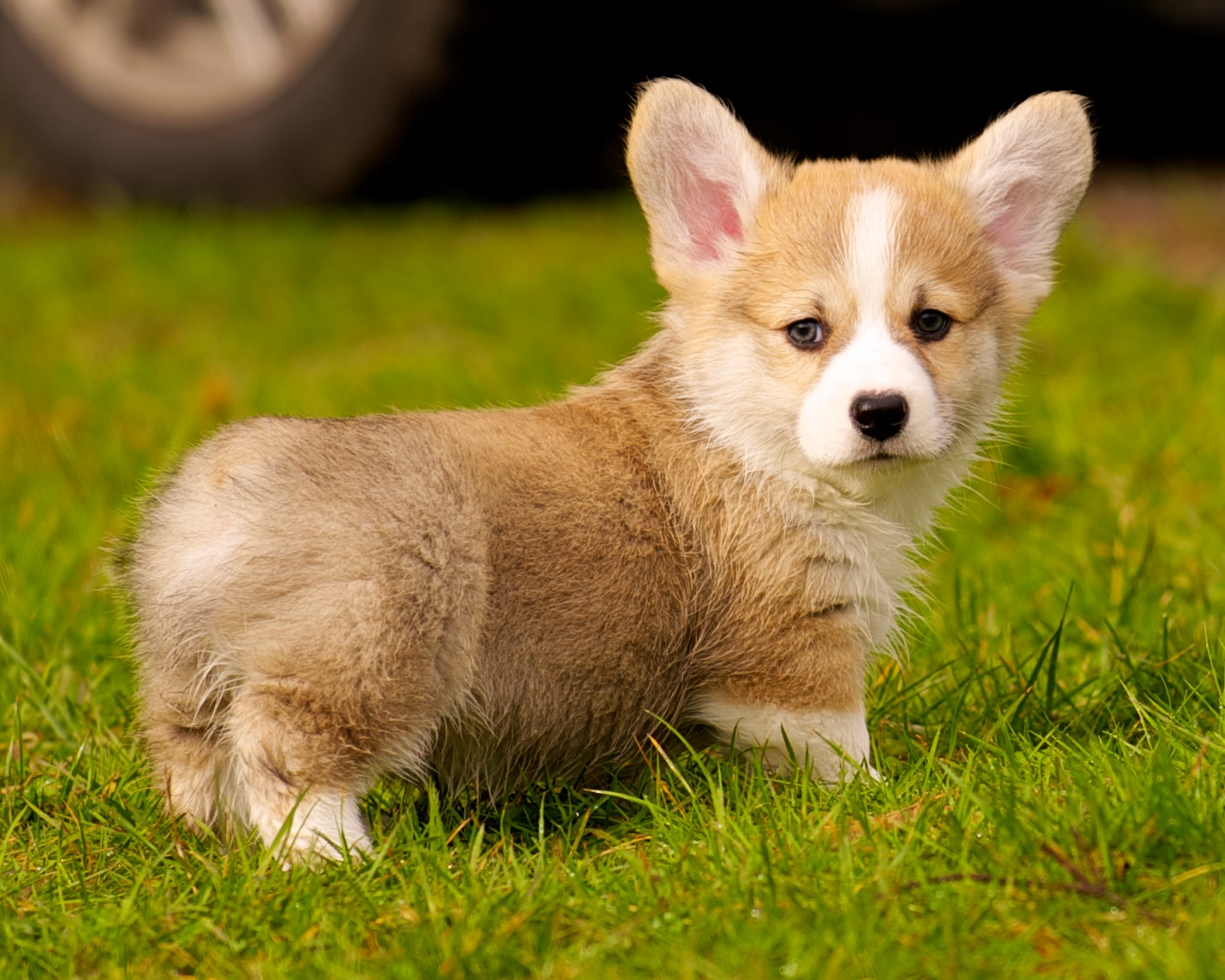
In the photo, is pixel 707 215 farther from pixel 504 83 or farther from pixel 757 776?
pixel 504 83

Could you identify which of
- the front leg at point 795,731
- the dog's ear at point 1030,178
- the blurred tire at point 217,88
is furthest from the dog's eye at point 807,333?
the blurred tire at point 217,88

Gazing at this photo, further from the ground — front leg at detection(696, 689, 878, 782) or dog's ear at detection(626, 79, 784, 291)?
dog's ear at detection(626, 79, 784, 291)

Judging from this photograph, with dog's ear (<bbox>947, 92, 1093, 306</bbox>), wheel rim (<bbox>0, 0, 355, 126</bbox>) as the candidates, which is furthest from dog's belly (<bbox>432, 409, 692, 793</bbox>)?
wheel rim (<bbox>0, 0, 355, 126</bbox>)

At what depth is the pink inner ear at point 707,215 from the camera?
379 centimetres

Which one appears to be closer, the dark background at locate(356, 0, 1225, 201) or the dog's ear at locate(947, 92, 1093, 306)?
the dog's ear at locate(947, 92, 1093, 306)

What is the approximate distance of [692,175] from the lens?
379 centimetres

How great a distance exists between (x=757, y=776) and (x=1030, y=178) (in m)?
1.63

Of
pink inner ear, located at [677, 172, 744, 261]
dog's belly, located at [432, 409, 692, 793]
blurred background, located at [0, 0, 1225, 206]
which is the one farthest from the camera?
blurred background, located at [0, 0, 1225, 206]

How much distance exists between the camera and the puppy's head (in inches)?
133

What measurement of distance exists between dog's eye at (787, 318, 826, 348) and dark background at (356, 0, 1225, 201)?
465 cm

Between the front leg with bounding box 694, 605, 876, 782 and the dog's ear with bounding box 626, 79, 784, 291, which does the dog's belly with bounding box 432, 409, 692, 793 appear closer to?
the front leg with bounding box 694, 605, 876, 782

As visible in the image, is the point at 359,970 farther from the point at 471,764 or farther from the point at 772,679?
the point at 772,679

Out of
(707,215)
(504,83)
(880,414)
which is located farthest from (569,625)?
(504,83)

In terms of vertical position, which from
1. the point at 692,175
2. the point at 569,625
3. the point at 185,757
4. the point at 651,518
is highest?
the point at 692,175
